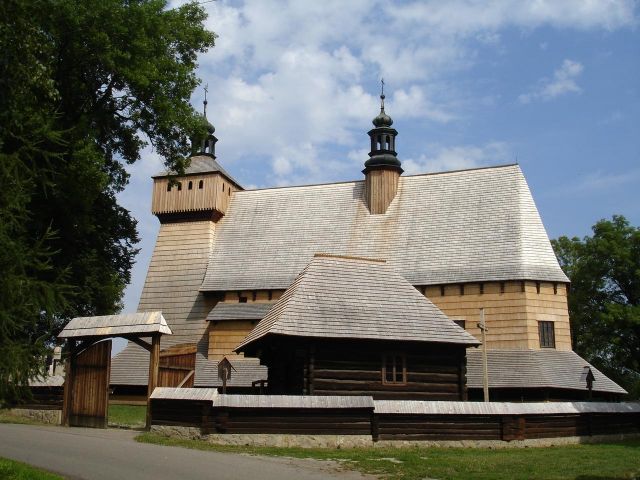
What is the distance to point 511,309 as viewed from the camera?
28656 millimetres

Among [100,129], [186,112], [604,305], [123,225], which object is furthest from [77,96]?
[604,305]

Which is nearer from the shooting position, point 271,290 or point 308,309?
point 308,309

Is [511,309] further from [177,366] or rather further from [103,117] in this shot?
[103,117]

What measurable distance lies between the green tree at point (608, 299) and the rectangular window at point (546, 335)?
9394 millimetres

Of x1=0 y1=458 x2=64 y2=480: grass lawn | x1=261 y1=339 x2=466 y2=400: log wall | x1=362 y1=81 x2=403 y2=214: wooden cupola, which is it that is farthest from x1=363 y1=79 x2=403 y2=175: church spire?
x1=0 y1=458 x2=64 y2=480: grass lawn

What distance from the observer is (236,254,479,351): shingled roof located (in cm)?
1906

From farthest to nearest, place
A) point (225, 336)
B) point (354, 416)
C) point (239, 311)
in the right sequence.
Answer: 1. point (239, 311)
2. point (225, 336)
3. point (354, 416)

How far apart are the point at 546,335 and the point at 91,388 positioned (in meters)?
18.4

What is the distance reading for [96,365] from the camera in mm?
20141

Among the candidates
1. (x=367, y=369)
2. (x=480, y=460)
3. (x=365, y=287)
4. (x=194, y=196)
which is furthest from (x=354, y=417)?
(x=194, y=196)

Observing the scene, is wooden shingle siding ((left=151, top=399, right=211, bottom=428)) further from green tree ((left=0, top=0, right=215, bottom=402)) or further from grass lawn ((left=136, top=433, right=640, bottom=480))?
green tree ((left=0, top=0, right=215, bottom=402))

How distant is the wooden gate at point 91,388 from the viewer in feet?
65.1

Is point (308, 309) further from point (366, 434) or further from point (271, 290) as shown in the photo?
point (271, 290)

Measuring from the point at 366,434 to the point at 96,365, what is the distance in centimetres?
841
